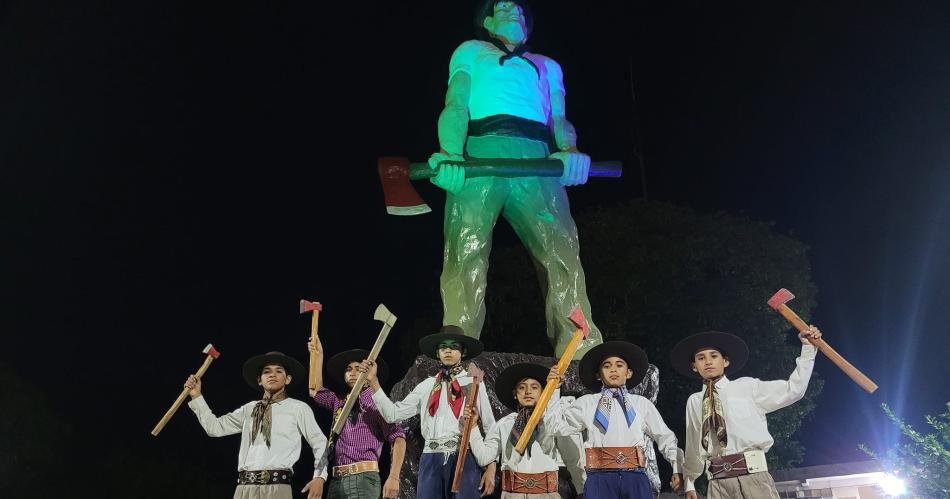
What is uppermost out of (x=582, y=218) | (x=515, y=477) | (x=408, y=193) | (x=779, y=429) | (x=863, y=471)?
(x=582, y=218)

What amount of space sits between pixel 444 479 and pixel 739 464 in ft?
6.55

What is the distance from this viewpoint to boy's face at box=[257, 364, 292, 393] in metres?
6.00

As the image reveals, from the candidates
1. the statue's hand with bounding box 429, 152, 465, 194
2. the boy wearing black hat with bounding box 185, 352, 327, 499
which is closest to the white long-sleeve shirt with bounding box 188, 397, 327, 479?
the boy wearing black hat with bounding box 185, 352, 327, 499

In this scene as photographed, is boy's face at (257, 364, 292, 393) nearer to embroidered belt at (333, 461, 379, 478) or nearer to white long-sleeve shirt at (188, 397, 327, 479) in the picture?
white long-sleeve shirt at (188, 397, 327, 479)

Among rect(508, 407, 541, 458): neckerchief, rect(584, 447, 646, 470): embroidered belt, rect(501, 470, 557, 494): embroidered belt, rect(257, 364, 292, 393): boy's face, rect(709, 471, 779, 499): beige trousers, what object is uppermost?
rect(257, 364, 292, 393): boy's face

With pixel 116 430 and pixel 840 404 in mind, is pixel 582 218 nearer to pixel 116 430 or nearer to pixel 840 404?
pixel 840 404

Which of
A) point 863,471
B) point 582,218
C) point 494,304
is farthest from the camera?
point 582,218

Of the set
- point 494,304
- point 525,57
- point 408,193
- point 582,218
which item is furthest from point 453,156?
point 582,218

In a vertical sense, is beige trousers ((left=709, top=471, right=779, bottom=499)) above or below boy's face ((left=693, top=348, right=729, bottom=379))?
below

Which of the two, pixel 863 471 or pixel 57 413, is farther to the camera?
pixel 57 413

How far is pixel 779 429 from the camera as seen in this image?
1324 centimetres

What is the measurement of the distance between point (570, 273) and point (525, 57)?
227cm

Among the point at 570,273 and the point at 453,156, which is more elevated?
the point at 453,156

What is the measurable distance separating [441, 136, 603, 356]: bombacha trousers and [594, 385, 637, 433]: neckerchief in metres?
1.51
